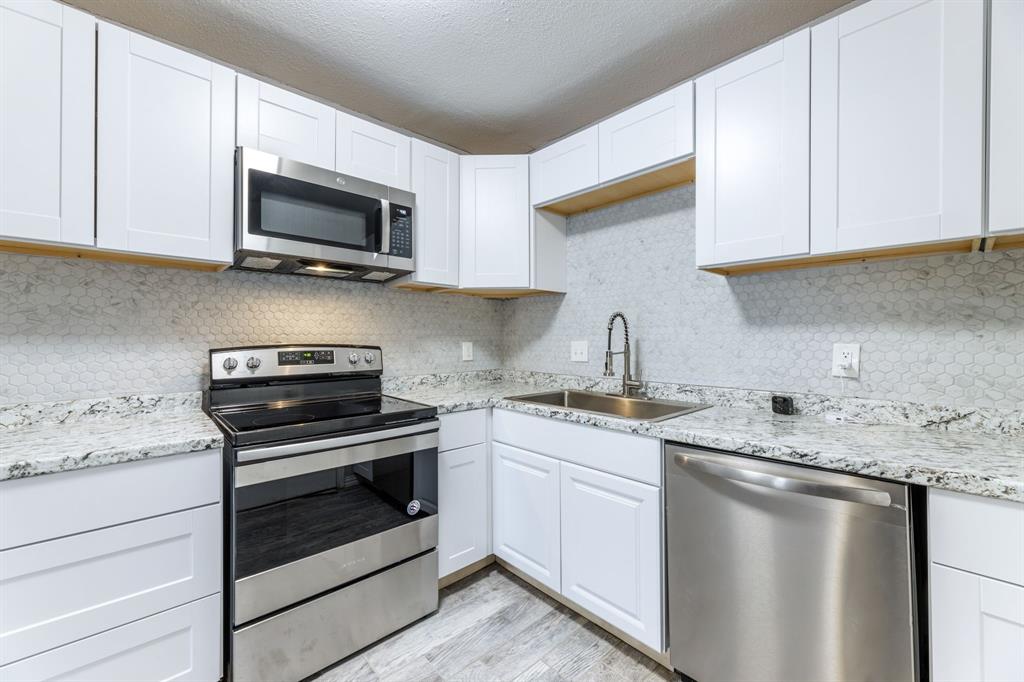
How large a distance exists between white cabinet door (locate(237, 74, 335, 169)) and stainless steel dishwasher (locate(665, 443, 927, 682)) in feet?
5.96

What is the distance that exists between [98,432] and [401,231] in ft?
4.32

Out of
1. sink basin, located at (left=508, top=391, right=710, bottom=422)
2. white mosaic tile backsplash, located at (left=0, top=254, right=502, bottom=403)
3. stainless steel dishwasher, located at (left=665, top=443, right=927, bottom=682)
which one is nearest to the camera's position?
stainless steel dishwasher, located at (left=665, top=443, right=927, bottom=682)

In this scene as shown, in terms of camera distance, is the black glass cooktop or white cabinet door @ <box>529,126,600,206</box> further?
white cabinet door @ <box>529,126,600,206</box>

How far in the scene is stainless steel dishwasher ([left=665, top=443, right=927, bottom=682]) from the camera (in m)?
1.05

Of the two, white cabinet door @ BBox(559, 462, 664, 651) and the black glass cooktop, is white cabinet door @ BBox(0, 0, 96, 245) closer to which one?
the black glass cooktop

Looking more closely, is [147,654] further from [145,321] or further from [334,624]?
[145,321]

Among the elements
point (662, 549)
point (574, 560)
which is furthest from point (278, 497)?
point (662, 549)

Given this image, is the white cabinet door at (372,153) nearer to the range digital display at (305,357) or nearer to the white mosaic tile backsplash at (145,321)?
the white mosaic tile backsplash at (145,321)

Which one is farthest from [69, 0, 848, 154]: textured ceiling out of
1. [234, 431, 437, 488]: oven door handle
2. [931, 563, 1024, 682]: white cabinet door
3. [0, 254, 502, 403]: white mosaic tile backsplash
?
[931, 563, 1024, 682]: white cabinet door

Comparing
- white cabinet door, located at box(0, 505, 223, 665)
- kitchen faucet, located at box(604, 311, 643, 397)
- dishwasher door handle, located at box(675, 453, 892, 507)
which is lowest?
white cabinet door, located at box(0, 505, 223, 665)

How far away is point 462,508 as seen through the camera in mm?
2021

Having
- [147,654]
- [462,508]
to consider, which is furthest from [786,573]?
[147,654]

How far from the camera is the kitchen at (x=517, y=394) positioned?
113 cm

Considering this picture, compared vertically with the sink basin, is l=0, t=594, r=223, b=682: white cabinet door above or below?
below
